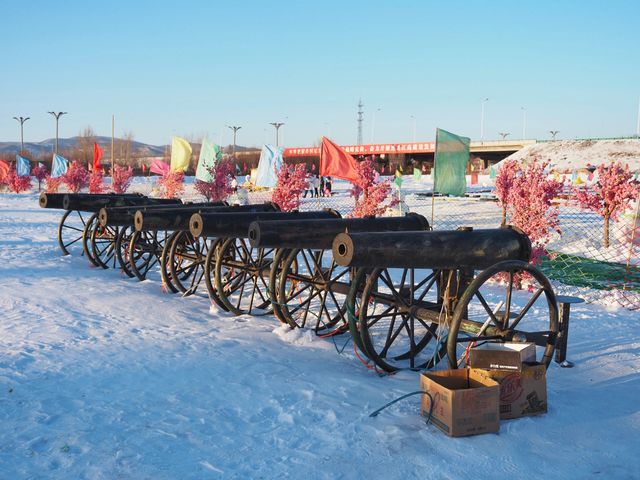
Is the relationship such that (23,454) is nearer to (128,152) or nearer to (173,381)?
(173,381)

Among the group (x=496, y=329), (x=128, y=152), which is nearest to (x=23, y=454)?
(x=496, y=329)

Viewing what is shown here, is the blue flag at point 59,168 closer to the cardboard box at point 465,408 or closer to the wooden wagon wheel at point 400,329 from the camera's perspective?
the wooden wagon wheel at point 400,329

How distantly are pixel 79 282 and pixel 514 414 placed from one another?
246 inches

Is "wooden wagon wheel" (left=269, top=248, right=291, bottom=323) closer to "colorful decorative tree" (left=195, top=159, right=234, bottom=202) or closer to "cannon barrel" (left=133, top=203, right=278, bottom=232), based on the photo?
"cannon barrel" (left=133, top=203, right=278, bottom=232)

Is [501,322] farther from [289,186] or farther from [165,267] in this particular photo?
[289,186]

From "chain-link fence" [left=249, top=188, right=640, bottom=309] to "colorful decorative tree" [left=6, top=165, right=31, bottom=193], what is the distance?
2024 centimetres

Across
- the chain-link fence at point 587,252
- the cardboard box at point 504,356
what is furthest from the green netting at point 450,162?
the cardboard box at point 504,356

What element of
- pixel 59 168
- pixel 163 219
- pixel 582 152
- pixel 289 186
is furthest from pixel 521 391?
pixel 582 152

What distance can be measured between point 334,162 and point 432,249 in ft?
34.8

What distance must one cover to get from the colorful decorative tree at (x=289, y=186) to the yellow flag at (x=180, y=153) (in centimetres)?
358

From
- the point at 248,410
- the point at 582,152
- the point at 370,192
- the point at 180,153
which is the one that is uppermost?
the point at 582,152

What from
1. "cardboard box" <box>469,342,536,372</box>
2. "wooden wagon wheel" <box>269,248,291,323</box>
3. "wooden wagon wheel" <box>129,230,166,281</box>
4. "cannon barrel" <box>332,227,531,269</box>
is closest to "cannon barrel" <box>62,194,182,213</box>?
"wooden wagon wheel" <box>129,230,166,281</box>

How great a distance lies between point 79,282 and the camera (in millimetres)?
8398

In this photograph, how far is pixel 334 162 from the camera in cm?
1488
